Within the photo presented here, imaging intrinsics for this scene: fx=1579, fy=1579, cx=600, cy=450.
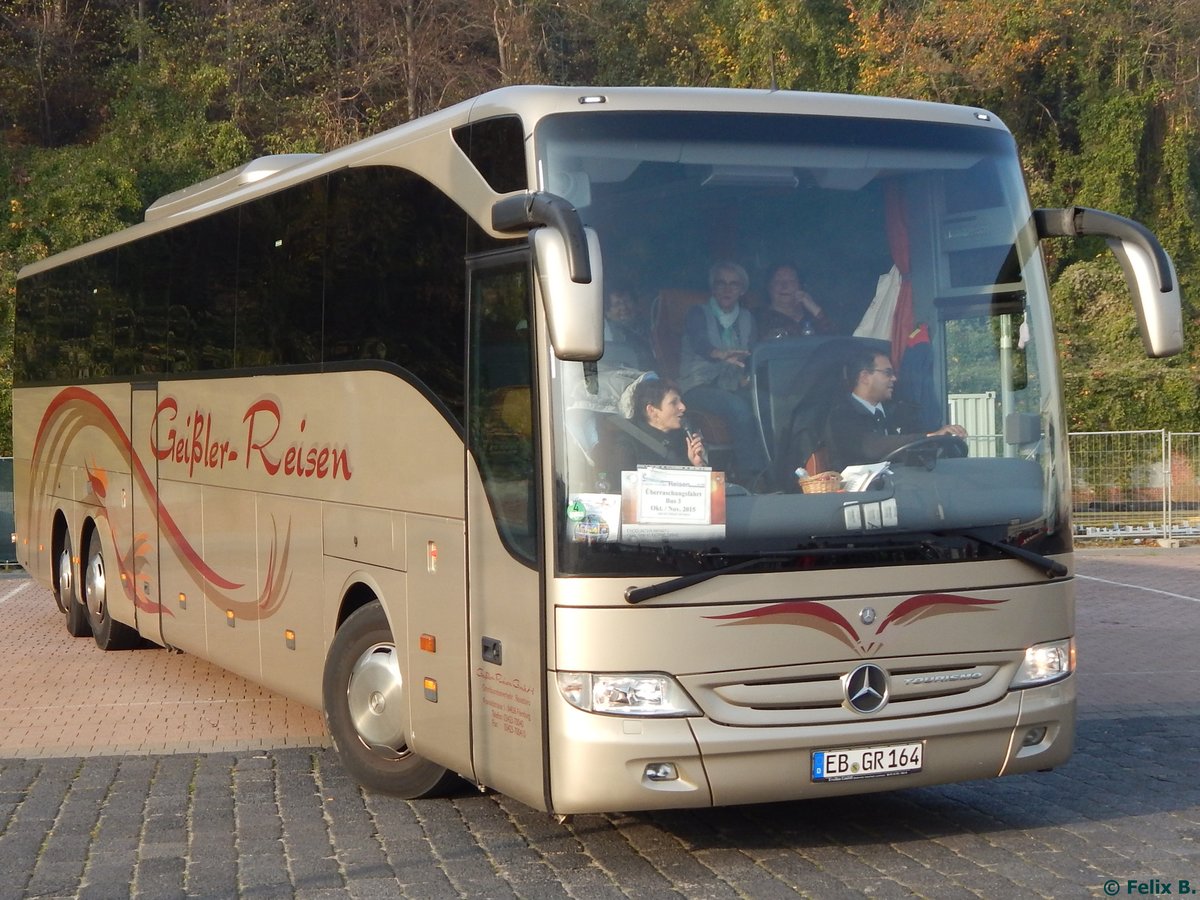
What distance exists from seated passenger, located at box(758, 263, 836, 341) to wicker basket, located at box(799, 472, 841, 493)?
1.88 feet

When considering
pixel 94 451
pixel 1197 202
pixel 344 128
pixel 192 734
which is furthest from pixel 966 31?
pixel 192 734

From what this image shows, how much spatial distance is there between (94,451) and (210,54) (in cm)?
2940

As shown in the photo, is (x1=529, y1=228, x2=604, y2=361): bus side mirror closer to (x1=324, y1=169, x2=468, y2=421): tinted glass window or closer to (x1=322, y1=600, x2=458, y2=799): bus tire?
A: (x1=324, y1=169, x2=468, y2=421): tinted glass window

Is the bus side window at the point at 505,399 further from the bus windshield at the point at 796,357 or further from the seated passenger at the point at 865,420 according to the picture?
the seated passenger at the point at 865,420

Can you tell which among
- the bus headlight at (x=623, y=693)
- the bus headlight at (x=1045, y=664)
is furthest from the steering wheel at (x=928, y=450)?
the bus headlight at (x=623, y=693)

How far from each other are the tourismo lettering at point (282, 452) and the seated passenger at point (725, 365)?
8.18 ft

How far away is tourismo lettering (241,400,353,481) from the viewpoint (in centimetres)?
816

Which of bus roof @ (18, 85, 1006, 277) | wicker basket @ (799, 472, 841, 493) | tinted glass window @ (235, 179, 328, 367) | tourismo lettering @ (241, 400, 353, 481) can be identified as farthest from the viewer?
tinted glass window @ (235, 179, 328, 367)

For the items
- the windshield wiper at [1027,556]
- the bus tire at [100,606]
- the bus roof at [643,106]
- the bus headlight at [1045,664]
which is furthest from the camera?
the bus tire at [100,606]

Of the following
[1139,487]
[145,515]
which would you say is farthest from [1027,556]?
[1139,487]

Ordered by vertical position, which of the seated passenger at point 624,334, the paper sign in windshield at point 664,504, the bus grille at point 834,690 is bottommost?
the bus grille at point 834,690

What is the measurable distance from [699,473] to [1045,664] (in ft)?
6.01

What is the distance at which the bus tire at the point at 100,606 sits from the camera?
13.0 meters

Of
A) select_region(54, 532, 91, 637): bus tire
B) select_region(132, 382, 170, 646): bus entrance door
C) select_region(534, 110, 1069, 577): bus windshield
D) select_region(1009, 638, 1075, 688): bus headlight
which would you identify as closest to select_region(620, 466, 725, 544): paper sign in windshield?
select_region(534, 110, 1069, 577): bus windshield
